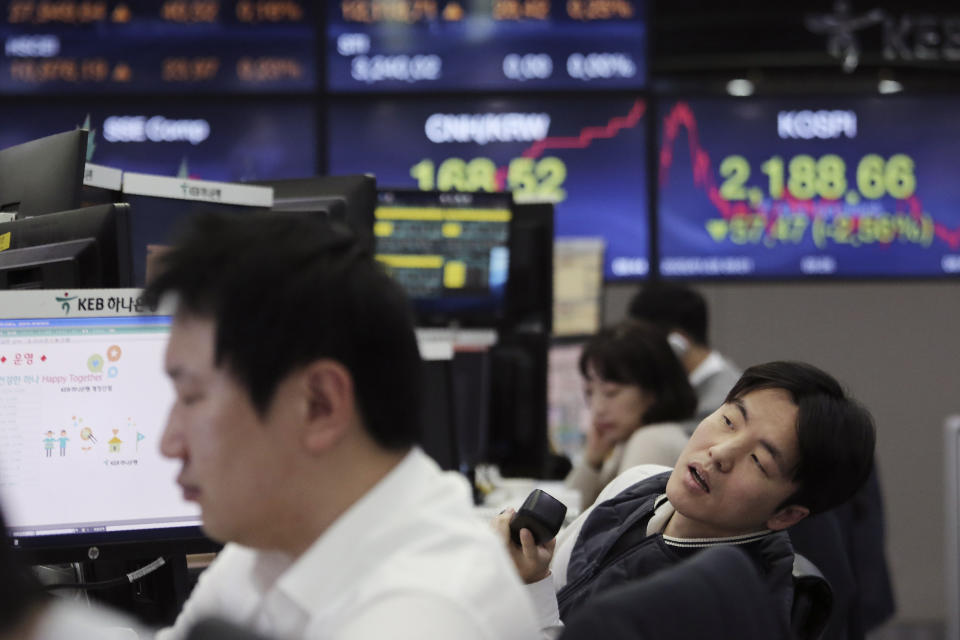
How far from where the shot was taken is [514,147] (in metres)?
4.46

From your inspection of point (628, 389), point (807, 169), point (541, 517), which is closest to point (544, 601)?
point (541, 517)

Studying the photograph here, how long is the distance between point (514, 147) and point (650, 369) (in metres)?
1.75

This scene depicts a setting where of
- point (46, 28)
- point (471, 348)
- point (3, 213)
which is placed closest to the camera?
point (3, 213)

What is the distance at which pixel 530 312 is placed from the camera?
10.9 ft

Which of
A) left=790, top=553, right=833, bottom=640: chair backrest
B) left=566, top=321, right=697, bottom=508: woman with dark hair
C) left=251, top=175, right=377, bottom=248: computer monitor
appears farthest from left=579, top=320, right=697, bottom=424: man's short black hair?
left=790, top=553, right=833, bottom=640: chair backrest

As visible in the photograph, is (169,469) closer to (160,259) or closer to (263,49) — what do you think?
(160,259)

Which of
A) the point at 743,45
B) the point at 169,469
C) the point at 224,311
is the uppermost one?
the point at 743,45

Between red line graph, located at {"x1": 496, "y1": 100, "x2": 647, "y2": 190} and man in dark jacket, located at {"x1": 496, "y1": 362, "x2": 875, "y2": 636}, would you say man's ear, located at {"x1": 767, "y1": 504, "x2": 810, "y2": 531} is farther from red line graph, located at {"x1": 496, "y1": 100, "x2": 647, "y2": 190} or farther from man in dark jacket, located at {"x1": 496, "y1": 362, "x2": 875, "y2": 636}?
red line graph, located at {"x1": 496, "y1": 100, "x2": 647, "y2": 190}

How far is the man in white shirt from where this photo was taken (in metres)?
0.77

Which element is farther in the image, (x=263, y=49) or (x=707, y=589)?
(x=263, y=49)

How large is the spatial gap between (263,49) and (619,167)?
1.45 metres

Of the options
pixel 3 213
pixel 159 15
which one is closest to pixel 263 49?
pixel 159 15

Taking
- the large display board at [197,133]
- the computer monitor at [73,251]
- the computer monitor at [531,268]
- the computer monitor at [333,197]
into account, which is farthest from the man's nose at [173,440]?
the large display board at [197,133]

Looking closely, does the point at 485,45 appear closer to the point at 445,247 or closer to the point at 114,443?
the point at 445,247
